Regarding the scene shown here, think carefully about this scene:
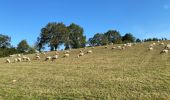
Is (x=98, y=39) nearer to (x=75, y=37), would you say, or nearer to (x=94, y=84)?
(x=75, y=37)

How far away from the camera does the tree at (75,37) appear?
396ft

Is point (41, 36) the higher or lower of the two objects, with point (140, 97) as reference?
higher

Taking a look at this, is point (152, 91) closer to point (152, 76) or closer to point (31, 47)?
point (152, 76)

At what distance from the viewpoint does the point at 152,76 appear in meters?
21.6

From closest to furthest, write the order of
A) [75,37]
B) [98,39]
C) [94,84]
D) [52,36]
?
[94,84] < [52,36] < [75,37] < [98,39]

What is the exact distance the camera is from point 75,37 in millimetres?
124812

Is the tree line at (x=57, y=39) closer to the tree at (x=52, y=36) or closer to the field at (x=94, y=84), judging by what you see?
the tree at (x=52, y=36)

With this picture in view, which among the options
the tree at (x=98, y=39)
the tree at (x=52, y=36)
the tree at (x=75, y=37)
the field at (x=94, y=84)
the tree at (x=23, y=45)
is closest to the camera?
the field at (x=94, y=84)

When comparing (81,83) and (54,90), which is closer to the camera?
(54,90)

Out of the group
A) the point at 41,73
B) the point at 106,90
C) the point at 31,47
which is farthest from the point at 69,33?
the point at 106,90

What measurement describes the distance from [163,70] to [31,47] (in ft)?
341

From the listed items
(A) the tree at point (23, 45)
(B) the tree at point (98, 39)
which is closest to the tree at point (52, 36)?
(A) the tree at point (23, 45)

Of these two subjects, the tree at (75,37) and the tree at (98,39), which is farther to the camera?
the tree at (98,39)

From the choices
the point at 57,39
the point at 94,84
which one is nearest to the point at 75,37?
the point at 57,39
